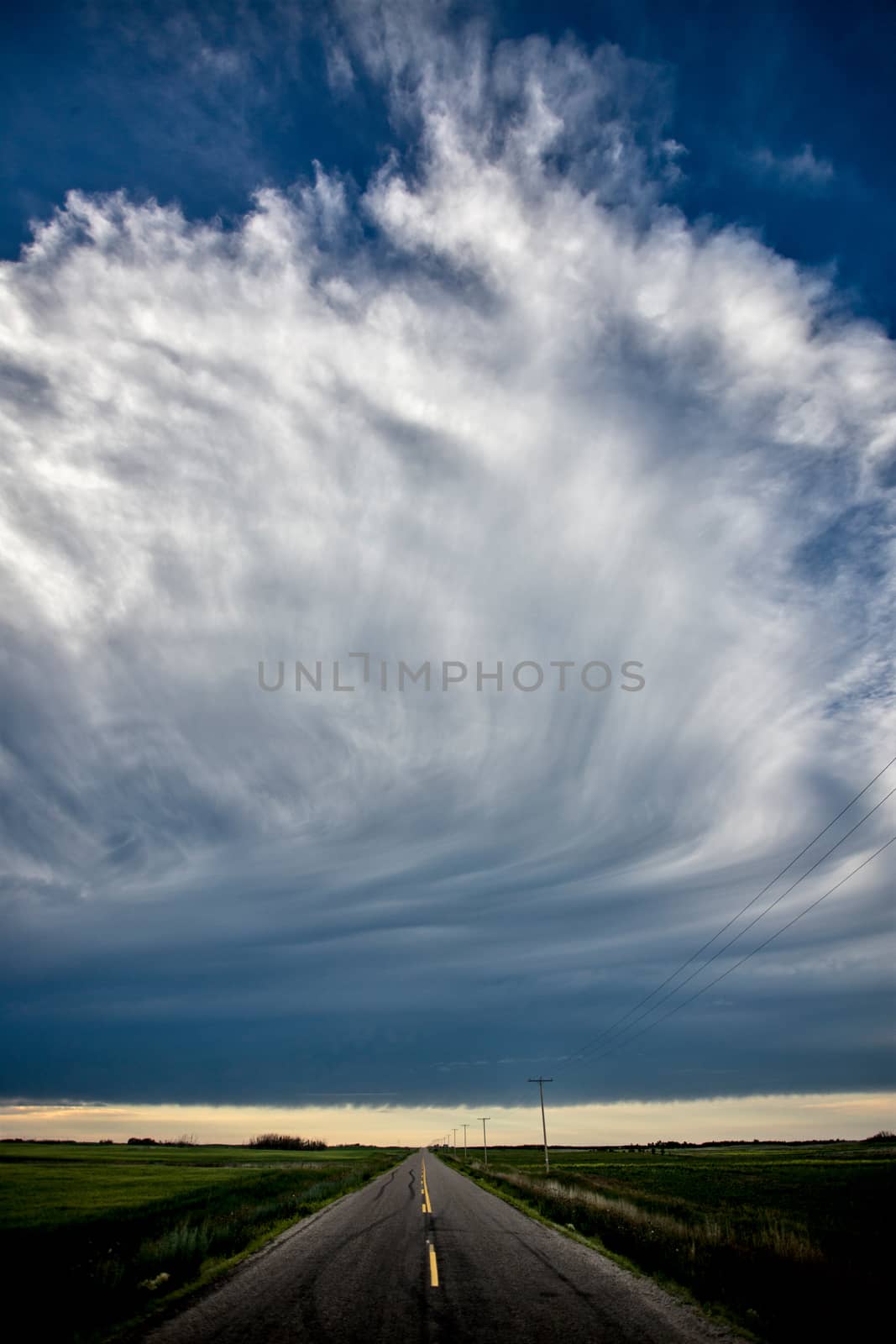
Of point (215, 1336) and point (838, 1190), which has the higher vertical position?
point (215, 1336)

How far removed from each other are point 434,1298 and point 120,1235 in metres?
18.2

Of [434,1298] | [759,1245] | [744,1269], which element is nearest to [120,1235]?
[434,1298]

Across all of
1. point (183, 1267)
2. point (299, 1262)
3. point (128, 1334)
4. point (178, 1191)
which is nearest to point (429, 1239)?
point (299, 1262)

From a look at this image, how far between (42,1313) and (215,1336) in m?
4.00

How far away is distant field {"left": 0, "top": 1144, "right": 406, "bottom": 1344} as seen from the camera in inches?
467

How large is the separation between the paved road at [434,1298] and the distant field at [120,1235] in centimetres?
116

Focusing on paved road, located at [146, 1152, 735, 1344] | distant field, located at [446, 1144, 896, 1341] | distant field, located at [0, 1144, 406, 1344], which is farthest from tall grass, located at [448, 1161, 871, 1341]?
distant field, located at [0, 1144, 406, 1344]

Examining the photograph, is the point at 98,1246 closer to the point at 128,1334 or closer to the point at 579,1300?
the point at 128,1334

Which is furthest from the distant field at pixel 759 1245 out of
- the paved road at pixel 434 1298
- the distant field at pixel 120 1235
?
the distant field at pixel 120 1235

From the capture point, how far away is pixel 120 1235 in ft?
79.5

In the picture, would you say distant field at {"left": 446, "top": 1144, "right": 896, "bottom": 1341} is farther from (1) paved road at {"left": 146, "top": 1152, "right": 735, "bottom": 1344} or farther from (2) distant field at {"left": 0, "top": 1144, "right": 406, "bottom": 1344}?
(2) distant field at {"left": 0, "top": 1144, "right": 406, "bottom": 1344}

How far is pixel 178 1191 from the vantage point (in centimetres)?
4538

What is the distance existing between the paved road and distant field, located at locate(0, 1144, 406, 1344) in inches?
45.6

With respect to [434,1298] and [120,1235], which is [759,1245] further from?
[120,1235]
